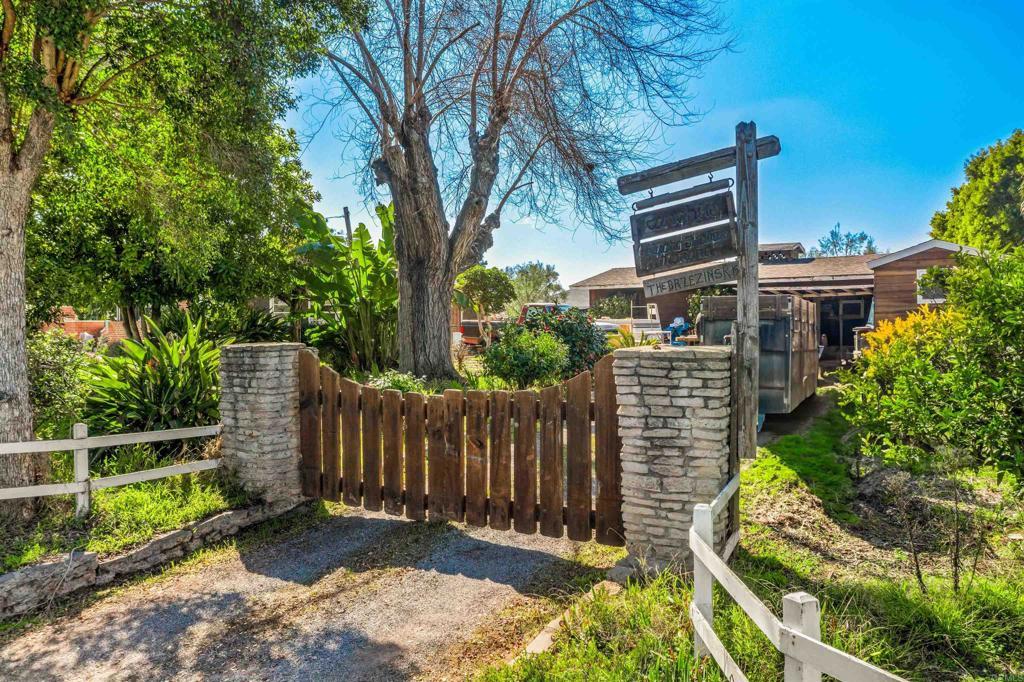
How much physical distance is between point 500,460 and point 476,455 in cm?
27

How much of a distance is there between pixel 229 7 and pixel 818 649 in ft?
22.7

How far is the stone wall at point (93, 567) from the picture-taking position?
4.45 m

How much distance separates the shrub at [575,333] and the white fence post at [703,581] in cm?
943

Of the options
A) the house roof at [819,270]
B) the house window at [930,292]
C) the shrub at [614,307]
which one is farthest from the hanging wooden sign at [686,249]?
the shrub at [614,307]

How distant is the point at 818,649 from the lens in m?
1.84

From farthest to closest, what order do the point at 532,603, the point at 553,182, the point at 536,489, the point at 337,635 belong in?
the point at 553,182 → the point at 536,489 → the point at 532,603 → the point at 337,635

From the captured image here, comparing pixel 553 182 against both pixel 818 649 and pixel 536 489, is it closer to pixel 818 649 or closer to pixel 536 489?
pixel 536 489

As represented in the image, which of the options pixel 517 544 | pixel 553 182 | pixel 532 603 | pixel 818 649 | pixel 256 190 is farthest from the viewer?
pixel 553 182

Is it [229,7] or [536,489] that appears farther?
[229,7]

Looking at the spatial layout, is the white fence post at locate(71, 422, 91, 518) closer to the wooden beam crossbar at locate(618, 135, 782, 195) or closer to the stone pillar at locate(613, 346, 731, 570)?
the stone pillar at locate(613, 346, 731, 570)

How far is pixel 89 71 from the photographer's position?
5797 mm

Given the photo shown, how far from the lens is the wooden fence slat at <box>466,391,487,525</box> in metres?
5.34

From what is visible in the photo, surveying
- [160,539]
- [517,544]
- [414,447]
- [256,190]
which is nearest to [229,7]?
[256,190]

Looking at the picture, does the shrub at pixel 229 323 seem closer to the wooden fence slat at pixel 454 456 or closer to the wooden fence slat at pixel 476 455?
the wooden fence slat at pixel 454 456
